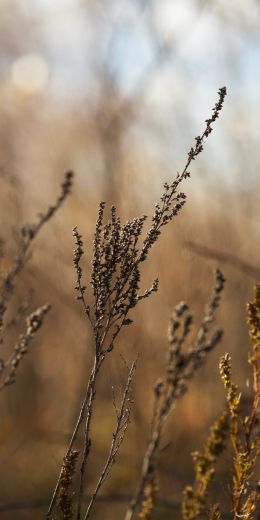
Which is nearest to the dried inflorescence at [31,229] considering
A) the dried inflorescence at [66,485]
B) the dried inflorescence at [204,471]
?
the dried inflorescence at [66,485]

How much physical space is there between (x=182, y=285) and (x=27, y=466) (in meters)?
3.22

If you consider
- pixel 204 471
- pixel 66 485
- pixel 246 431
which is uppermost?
pixel 246 431

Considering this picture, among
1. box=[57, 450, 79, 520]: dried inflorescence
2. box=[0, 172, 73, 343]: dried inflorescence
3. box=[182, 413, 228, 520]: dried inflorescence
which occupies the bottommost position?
box=[57, 450, 79, 520]: dried inflorescence

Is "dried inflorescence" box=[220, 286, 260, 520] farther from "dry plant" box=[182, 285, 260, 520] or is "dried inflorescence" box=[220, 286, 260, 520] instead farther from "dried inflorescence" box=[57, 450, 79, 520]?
"dried inflorescence" box=[57, 450, 79, 520]

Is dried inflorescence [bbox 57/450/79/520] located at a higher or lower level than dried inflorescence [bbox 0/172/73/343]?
lower

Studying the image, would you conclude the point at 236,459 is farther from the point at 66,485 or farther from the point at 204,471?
the point at 66,485

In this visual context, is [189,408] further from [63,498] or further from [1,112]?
[1,112]

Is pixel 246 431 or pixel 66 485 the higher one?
pixel 246 431

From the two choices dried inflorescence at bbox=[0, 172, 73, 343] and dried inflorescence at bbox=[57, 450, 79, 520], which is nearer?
dried inflorescence at bbox=[0, 172, 73, 343]

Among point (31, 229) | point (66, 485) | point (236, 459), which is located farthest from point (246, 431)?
point (31, 229)

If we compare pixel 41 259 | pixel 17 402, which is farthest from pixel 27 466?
pixel 41 259

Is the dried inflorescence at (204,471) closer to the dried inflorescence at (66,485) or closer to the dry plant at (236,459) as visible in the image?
the dry plant at (236,459)

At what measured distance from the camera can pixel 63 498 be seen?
1468 millimetres

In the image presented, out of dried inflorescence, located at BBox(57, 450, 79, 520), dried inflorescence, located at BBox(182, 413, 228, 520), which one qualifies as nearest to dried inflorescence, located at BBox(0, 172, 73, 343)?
dried inflorescence, located at BBox(57, 450, 79, 520)
